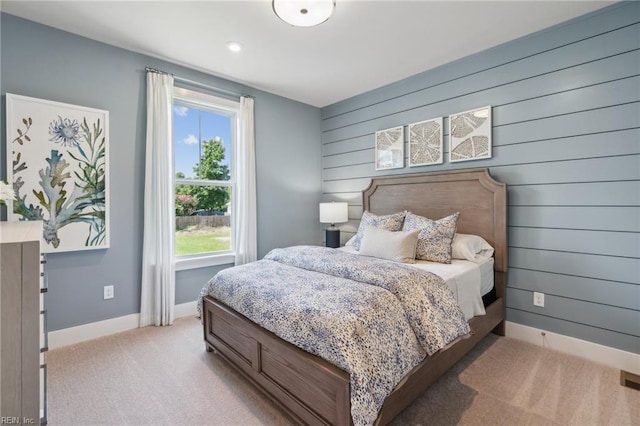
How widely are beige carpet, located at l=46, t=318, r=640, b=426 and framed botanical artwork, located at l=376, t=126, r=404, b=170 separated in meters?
2.13

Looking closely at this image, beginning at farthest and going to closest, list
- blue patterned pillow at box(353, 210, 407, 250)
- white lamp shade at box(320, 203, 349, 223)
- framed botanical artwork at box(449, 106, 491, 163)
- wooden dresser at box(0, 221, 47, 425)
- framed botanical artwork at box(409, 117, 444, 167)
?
white lamp shade at box(320, 203, 349, 223)
framed botanical artwork at box(409, 117, 444, 167)
blue patterned pillow at box(353, 210, 407, 250)
framed botanical artwork at box(449, 106, 491, 163)
wooden dresser at box(0, 221, 47, 425)

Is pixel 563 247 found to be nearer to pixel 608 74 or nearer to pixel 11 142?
pixel 608 74

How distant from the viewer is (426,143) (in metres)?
3.27

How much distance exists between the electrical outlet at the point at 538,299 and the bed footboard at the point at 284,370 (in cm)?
219

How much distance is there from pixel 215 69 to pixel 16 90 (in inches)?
64.8

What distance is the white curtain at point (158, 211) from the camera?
287 centimetres

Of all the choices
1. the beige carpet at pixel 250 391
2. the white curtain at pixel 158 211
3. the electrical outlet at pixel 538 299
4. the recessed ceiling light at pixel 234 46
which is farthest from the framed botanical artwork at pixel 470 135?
the white curtain at pixel 158 211

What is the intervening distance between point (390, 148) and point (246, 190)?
6.01 feet

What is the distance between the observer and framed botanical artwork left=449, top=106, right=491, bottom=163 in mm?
2824

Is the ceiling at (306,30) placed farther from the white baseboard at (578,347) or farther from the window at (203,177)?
the white baseboard at (578,347)

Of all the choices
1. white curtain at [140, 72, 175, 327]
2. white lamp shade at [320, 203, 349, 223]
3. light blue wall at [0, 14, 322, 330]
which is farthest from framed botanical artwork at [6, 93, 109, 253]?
white lamp shade at [320, 203, 349, 223]

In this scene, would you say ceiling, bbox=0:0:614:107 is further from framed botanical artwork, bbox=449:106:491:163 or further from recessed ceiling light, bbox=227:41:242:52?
framed botanical artwork, bbox=449:106:491:163

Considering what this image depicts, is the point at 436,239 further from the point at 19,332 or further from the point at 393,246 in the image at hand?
the point at 19,332

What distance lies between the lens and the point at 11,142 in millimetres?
2258
